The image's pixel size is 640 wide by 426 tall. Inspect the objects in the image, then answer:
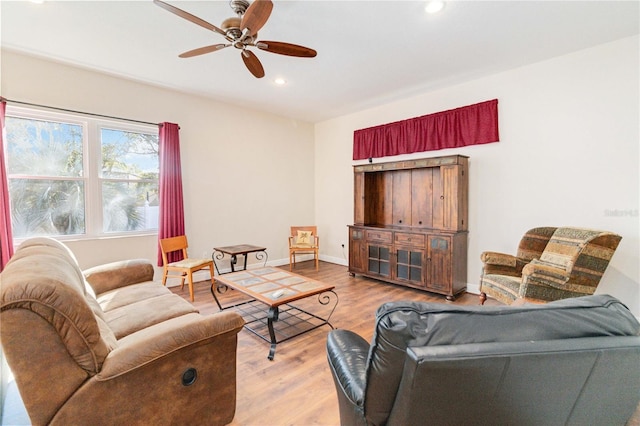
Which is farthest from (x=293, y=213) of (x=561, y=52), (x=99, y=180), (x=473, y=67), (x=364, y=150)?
(x=561, y=52)

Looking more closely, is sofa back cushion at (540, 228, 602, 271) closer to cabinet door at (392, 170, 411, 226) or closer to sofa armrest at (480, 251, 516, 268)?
sofa armrest at (480, 251, 516, 268)

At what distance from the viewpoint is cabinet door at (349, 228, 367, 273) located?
4.71m

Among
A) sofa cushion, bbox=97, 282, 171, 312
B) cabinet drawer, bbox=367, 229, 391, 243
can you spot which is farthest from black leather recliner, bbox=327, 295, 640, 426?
cabinet drawer, bbox=367, 229, 391, 243

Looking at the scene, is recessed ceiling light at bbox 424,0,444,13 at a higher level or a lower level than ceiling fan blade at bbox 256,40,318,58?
higher

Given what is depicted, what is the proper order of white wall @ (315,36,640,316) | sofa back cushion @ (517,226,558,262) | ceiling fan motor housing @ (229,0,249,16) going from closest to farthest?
ceiling fan motor housing @ (229,0,249,16) → white wall @ (315,36,640,316) → sofa back cushion @ (517,226,558,262)

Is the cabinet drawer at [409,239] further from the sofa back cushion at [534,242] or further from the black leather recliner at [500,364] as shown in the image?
the black leather recliner at [500,364]

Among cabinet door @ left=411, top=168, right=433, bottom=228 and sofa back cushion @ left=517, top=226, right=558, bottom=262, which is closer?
sofa back cushion @ left=517, top=226, right=558, bottom=262

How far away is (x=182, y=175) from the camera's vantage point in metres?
4.36

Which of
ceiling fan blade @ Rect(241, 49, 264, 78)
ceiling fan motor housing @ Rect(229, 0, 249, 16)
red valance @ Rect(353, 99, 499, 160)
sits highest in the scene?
ceiling fan motor housing @ Rect(229, 0, 249, 16)

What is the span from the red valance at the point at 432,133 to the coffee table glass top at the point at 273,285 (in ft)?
9.22

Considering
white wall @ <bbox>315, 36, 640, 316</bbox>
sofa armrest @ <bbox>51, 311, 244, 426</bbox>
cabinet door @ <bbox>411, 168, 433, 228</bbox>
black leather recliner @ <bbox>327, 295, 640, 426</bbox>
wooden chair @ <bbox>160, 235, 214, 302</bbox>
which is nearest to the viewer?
black leather recliner @ <bbox>327, 295, 640, 426</bbox>

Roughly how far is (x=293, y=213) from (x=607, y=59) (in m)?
4.83

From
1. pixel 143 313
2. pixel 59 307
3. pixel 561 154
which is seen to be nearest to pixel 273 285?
pixel 143 313

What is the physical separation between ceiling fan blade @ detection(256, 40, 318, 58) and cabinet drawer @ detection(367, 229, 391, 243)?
2.77 metres
